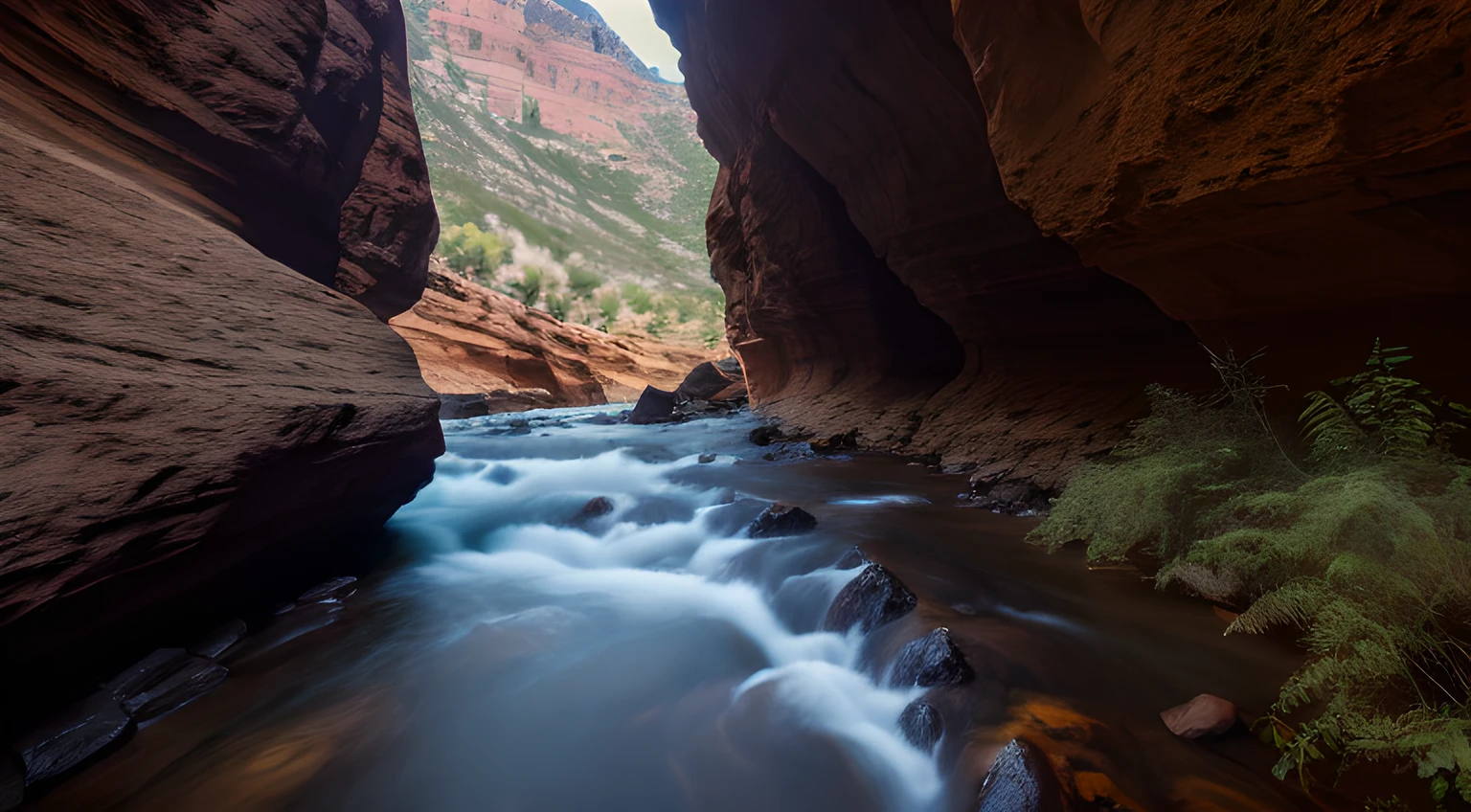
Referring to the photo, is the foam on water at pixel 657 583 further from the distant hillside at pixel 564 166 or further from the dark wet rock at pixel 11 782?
the distant hillside at pixel 564 166

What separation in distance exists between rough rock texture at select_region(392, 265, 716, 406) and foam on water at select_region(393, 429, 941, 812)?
21478 millimetres

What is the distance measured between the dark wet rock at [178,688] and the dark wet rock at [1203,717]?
491 centimetres

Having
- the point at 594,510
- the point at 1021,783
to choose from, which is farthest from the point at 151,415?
the point at 1021,783

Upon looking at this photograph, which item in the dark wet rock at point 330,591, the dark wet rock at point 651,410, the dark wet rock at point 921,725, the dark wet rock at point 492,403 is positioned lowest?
the dark wet rock at point 921,725

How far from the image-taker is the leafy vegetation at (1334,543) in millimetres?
1998

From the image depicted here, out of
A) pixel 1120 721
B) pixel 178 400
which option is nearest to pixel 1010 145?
pixel 1120 721

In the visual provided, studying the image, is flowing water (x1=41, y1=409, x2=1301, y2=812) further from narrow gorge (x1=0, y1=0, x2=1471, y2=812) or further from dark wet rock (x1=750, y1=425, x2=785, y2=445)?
dark wet rock (x1=750, y1=425, x2=785, y2=445)

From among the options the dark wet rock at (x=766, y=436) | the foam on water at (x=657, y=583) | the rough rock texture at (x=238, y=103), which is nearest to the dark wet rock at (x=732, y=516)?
the foam on water at (x=657, y=583)

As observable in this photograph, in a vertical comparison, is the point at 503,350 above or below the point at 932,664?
above

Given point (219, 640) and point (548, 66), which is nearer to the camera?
point (219, 640)

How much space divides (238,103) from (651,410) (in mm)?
12913

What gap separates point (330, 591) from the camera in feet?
15.2

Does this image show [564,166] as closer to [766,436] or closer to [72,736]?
[766,436]

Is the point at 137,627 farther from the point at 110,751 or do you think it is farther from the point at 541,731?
the point at 541,731
